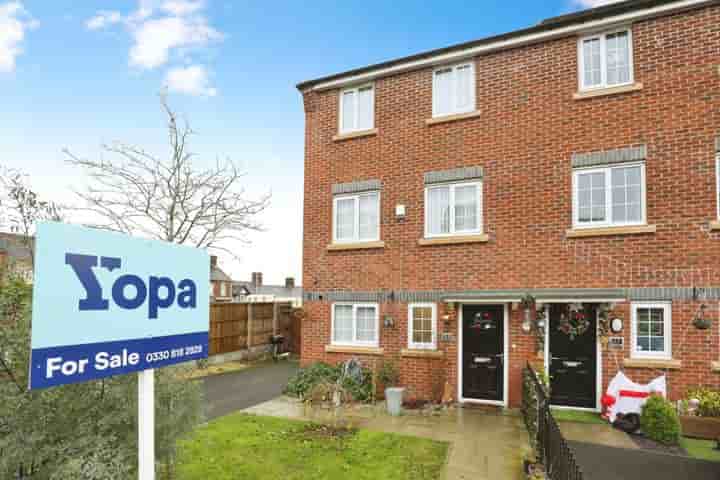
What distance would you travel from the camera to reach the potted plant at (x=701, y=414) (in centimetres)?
716

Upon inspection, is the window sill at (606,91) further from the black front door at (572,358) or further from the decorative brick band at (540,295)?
the black front door at (572,358)

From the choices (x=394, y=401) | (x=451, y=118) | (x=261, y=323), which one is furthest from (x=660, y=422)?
(x=261, y=323)

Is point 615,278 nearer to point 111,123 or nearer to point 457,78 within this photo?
point 457,78

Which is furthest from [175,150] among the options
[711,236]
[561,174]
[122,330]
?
[711,236]

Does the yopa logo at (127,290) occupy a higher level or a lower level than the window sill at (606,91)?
lower

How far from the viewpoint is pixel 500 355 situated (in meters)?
Answer: 9.36

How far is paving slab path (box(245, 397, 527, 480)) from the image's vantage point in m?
5.83

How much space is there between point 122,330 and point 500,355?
840cm

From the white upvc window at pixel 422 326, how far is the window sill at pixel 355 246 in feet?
5.76

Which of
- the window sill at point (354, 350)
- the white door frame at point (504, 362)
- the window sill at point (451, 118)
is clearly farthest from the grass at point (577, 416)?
the window sill at point (451, 118)

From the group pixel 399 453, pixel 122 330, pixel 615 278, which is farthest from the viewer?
pixel 615 278

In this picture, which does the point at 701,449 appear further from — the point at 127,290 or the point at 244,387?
the point at 244,387

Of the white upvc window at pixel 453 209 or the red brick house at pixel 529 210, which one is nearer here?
the red brick house at pixel 529 210

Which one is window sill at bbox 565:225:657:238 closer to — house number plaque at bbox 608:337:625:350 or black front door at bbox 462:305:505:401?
house number plaque at bbox 608:337:625:350
